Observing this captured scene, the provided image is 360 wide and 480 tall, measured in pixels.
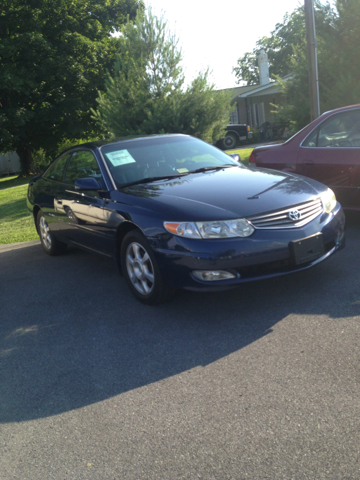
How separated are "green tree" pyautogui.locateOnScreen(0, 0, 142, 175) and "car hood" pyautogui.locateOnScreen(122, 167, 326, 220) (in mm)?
21567

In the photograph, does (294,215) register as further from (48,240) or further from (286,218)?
(48,240)

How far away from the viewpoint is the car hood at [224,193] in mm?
4051

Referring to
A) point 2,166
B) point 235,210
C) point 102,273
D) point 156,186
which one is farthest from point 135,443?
point 2,166

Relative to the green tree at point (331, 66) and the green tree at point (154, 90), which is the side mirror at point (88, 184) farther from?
the green tree at point (331, 66)

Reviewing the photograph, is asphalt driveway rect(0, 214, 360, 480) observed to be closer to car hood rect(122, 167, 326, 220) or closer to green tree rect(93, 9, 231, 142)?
car hood rect(122, 167, 326, 220)

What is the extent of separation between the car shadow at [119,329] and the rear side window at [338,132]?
1.41 meters

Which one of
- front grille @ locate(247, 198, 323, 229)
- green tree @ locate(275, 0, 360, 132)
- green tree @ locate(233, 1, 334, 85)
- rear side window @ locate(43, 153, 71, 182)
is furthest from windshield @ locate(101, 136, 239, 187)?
green tree @ locate(233, 1, 334, 85)

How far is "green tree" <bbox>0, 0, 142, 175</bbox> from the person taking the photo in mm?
25062

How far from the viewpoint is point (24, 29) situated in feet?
85.7

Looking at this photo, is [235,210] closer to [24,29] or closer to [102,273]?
[102,273]

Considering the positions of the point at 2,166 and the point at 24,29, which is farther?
the point at 2,166

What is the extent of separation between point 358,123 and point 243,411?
4466 millimetres

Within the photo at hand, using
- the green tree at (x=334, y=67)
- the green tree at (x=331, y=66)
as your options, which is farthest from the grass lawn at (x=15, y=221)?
the green tree at (x=334, y=67)

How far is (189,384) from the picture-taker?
3080mm
